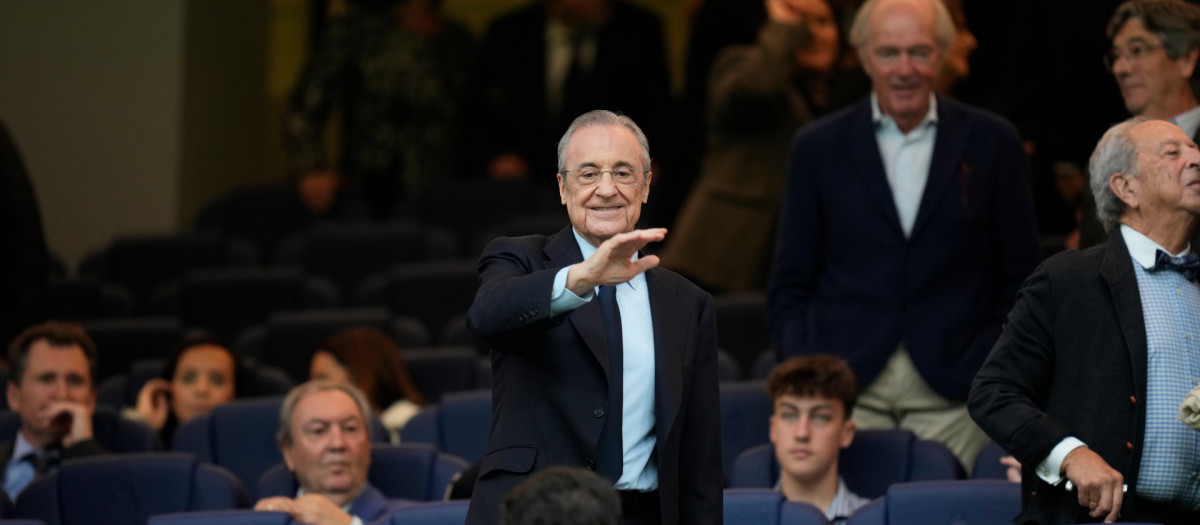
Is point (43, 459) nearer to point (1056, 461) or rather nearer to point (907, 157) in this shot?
point (907, 157)

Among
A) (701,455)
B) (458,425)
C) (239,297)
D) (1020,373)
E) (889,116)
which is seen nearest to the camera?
(701,455)

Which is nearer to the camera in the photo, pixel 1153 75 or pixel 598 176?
pixel 598 176

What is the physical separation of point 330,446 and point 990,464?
1715 mm

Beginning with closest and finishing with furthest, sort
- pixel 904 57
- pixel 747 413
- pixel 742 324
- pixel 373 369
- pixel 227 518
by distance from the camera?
pixel 227 518 → pixel 904 57 → pixel 747 413 → pixel 373 369 → pixel 742 324

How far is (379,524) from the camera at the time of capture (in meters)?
3.47

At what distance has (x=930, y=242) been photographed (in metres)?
3.90

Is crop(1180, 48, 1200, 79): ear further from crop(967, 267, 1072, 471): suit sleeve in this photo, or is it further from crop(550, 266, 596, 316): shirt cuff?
crop(550, 266, 596, 316): shirt cuff

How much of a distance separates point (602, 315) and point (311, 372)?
3.33 m

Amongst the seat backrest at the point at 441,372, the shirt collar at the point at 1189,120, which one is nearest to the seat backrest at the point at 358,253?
the seat backrest at the point at 441,372

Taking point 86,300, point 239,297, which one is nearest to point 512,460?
point 239,297

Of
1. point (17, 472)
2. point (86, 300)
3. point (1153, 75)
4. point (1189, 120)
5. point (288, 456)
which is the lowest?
point (17, 472)

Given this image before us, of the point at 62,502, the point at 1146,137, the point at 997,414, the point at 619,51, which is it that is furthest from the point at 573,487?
the point at 619,51

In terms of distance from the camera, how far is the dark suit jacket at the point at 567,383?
2.37 m

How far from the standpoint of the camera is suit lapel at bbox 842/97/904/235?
3908 millimetres
